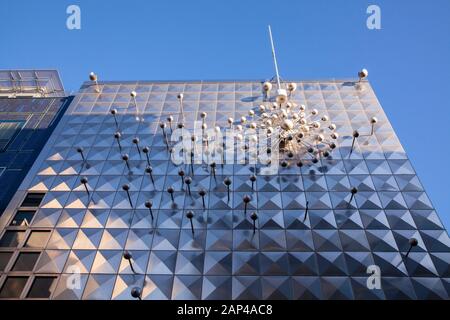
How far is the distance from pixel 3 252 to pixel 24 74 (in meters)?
26.8

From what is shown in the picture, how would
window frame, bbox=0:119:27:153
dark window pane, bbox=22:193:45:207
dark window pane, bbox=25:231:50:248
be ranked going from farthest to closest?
window frame, bbox=0:119:27:153, dark window pane, bbox=22:193:45:207, dark window pane, bbox=25:231:50:248

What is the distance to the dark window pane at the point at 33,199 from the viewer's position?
2566 cm

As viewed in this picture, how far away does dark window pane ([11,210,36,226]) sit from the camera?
24492mm

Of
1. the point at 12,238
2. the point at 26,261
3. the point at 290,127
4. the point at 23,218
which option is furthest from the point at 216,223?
the point at 12,238

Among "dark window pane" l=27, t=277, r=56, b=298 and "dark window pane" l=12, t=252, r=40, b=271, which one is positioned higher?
"dark window pane" l=12, t=252, r=40, b=271

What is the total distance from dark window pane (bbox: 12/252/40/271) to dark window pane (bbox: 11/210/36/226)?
236cm

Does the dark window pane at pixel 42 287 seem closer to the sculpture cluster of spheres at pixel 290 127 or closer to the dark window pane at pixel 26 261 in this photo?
the dark window pane at pixel 26 261

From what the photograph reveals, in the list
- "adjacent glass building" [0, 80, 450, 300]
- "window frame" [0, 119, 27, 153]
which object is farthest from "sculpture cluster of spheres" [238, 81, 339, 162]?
"window frame" [0, 119, 27, 153]

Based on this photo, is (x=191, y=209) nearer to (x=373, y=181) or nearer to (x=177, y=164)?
(x=177, y=164)

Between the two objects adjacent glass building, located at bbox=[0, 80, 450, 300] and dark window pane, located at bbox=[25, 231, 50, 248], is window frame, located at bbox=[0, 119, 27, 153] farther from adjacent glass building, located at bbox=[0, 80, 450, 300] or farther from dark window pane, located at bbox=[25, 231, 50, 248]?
dark window pane, located at bbox=[25, 231, 50, 248]

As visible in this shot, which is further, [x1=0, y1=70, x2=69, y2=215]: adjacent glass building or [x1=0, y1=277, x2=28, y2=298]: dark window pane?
[x1=0, y1=70, x2=69, y2=215]: adjacent glass building

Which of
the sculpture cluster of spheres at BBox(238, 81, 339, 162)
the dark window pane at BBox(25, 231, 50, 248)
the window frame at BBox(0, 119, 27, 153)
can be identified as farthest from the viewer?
the window frame at BBox(0, 119, 27, 153)

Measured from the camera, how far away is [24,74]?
→ 43.2 metres
